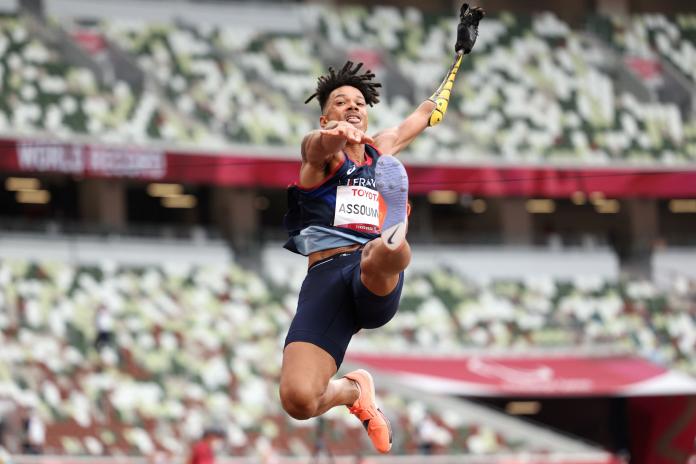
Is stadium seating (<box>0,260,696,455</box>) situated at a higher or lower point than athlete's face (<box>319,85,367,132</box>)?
lower

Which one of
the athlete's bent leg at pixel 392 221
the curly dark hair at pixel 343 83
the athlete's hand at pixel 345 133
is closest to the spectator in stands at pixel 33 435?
the curly dark hair at pixel 343 83

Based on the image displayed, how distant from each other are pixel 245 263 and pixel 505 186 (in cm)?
765

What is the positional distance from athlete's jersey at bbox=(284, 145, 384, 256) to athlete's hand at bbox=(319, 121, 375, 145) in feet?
2.44

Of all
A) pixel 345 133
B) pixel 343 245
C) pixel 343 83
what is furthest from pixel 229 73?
pixel 345 133

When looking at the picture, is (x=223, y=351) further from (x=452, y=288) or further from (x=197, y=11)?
(x=197, y=11)

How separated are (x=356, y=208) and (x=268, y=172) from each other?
85.8 ft

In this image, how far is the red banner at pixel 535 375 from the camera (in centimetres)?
2945

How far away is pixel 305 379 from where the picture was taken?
28.9 feet

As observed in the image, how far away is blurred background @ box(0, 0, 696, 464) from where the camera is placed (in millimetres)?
26922

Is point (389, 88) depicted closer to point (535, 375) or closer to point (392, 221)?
point (535, 375)

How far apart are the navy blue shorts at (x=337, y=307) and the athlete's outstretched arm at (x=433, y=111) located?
Result: 0.95m

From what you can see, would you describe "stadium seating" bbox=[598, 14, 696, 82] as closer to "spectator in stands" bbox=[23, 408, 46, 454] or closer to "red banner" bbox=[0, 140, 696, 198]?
"red banner" bbox=[0, 140, 696, 198]

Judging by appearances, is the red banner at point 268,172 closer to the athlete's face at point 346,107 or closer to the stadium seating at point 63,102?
the stadium seating at point 63,102

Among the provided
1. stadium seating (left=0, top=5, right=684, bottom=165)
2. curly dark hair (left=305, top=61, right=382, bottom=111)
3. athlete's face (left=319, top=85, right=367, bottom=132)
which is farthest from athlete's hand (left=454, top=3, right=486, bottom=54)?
stadium seating (left=0, top=5, right=684, bottom=165)
